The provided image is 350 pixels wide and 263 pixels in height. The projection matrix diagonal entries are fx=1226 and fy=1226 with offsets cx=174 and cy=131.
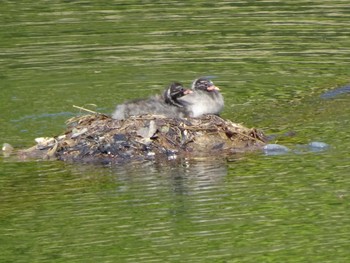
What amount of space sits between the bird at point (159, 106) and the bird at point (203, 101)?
0.22ft

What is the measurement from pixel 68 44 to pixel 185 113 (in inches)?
224

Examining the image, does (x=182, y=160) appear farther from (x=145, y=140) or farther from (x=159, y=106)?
(x=159, y=106)

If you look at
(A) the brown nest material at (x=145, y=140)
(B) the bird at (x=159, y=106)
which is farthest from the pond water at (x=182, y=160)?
(B) the bird at (x=159, y=106)

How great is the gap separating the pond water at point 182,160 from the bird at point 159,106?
0.70m

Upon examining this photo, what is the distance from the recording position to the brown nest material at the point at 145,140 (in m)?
13.1

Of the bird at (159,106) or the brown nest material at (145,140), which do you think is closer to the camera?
the brown nest material at (145,140)

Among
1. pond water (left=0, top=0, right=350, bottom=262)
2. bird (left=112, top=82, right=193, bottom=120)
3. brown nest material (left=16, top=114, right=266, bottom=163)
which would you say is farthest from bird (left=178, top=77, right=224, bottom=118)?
brown nest material (left=16, top=114, right=266, bottom=163)

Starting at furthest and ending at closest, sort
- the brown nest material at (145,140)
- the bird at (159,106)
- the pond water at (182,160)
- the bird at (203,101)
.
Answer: the bird at (203,101)
the bird at (159,106)
the brown nest material at (145,140)
the pond water at (182,160)

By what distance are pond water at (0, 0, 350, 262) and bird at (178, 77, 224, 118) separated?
1.12ft

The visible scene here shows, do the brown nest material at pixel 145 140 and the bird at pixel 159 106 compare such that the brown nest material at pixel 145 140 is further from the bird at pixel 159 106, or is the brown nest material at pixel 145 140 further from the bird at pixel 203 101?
the bird at pixel 203 101

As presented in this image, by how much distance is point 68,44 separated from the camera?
64.8ft

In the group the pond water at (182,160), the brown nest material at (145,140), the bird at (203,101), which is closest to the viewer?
the pond water at (182,160)

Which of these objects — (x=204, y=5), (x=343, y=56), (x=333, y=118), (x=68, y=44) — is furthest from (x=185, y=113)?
(x=204, y=5)

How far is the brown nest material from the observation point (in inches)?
515
